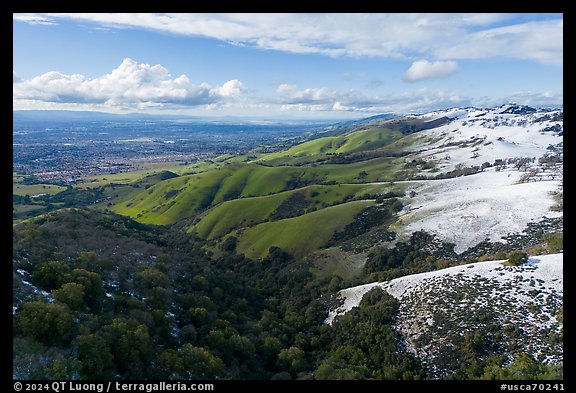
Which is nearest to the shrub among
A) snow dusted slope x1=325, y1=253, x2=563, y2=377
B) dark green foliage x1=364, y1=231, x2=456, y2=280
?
snow dusted slope x1=325, y1=253, x2=563, y2=377

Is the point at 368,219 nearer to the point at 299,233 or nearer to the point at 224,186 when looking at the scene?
the point at 299,233

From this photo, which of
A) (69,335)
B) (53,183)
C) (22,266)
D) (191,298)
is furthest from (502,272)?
(53,183)

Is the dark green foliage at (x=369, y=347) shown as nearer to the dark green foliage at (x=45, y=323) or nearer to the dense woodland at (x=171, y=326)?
the dense woodland at (x=171, y=326)

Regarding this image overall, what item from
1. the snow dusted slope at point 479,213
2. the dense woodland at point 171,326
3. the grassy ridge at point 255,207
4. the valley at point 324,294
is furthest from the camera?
the grassy ridge at point 255,207

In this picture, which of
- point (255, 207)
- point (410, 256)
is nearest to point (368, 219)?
point (410, 256)

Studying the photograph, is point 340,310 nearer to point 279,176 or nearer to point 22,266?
point 22,266

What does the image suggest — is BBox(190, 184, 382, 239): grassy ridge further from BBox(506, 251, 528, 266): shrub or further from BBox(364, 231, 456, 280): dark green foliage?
BBox(506, 251, 528, 266): shrub

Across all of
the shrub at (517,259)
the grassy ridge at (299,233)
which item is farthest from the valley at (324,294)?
the shrub at (517,259)
